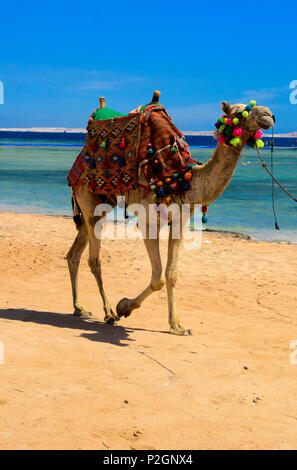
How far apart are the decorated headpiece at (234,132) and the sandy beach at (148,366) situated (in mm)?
2075

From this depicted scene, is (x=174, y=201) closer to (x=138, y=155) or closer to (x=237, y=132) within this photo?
(x=138, y=155)

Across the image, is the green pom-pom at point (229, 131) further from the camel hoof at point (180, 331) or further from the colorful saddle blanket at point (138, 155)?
the camel hoof at point (180, 331)

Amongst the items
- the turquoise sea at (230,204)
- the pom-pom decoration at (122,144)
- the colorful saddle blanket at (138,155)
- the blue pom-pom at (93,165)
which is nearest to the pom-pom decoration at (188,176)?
the colorful saddle blanket at (138,155)

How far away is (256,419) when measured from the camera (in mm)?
4059

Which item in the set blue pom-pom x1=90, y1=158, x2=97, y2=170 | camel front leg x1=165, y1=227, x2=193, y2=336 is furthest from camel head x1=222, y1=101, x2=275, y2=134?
blue pom-pom x1=90, y1=158, x2=97, y2=170

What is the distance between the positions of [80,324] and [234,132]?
9.50 ft

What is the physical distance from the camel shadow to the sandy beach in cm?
1

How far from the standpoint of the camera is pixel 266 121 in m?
5.29

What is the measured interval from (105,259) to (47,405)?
7.14 meters

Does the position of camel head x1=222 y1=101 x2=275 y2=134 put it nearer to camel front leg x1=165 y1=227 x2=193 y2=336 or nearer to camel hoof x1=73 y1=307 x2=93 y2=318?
camel front leg x1=165 y1=227 x2=193 y2=336

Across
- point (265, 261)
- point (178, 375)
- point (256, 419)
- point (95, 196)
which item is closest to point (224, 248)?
point (265, 261)

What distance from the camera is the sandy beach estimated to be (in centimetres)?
374

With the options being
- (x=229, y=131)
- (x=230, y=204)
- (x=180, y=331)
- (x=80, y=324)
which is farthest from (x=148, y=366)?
(x=230, y=204)
